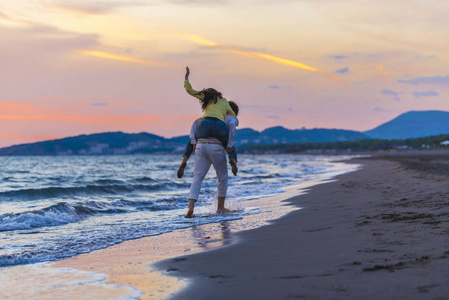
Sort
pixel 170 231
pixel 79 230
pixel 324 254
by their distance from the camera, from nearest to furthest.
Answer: pixel 324 254, pixel 170 231, pixel 79 230

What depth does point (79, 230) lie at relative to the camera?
7.43 metres

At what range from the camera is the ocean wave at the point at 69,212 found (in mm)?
8250

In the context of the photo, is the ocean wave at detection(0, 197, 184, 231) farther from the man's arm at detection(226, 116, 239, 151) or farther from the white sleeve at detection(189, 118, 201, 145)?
the man's arm at detection(226, 116, 239, 151)

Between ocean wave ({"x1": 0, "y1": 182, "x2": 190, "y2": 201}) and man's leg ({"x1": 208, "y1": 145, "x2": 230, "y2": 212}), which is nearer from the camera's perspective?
man's leg ({"x1": 208, "y1": 145, "x2": 230, "y2": 212})

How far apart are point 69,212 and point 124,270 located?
20.8 ft

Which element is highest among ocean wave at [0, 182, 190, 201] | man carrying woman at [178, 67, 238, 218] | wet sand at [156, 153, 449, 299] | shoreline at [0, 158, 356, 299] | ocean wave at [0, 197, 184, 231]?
man carrying woman at [178, 67, 238, 218]

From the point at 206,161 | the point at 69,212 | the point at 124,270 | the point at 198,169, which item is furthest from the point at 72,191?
the point at 124,270

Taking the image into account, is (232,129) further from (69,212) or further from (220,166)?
(69,212)

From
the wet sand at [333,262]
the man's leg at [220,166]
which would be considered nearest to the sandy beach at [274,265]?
the wet sand at [333,262]

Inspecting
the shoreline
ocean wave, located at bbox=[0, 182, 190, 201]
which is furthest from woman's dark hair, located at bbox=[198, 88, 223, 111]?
ocean wave, located at bbox=[0, 182, 190, 201]

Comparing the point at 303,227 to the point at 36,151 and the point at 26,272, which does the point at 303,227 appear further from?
the point at 36,151

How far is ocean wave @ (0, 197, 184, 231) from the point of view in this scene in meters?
8.25

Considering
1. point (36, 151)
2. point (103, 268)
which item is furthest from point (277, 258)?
point (36, 151)

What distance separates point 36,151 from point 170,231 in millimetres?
201579
